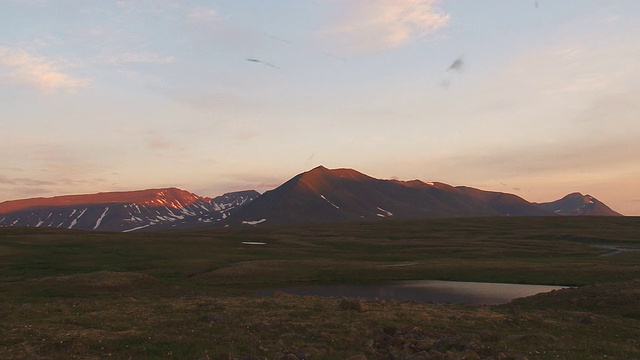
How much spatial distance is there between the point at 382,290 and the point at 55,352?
158ft

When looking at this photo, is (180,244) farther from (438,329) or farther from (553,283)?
(438,329)

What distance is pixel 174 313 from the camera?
35656 mm

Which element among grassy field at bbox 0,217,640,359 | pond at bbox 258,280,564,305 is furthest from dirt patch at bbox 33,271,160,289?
pond at bbox 258,280,564,305

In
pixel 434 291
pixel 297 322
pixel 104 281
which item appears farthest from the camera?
pixel 434 291

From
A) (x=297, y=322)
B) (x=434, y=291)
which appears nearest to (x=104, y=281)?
(x=297, y=322)

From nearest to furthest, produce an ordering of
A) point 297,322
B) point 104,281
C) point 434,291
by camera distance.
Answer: point 297,322 → point 104,281 → point 434,291

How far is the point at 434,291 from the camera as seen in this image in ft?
208

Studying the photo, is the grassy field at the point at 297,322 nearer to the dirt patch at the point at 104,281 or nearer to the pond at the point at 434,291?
the dirt patch at the point at 104,281

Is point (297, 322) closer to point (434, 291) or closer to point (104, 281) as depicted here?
point (434, 291)

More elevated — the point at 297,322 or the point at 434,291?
the point at 297,322

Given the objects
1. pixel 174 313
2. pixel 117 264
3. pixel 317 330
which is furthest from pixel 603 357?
pixel 117 264

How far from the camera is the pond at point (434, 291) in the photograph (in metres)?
57.4

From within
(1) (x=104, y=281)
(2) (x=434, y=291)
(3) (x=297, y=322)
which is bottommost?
(1) (x=104, y=281)

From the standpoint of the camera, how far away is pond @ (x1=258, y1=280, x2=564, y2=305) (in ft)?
188
